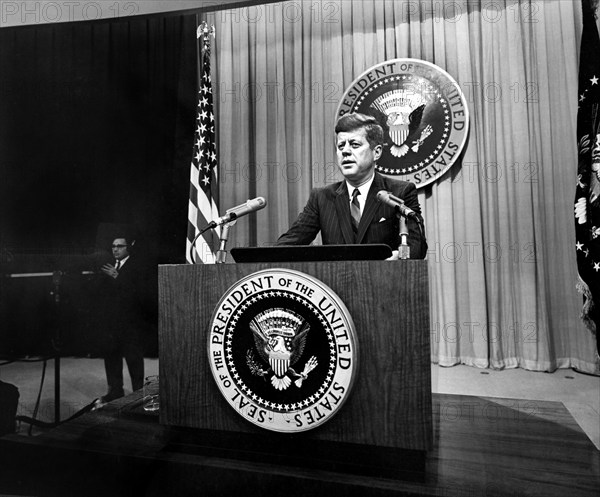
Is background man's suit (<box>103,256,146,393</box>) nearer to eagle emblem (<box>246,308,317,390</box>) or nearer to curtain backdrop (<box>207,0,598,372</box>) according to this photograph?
curtain backdrop (<box>207,0,598,372</box>)

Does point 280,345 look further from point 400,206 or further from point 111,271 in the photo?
point 111,271

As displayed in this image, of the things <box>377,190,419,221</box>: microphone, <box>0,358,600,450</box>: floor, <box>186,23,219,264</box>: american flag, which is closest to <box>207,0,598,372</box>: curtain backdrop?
<box>0,358,600,450</box>: floor

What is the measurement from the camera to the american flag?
2.57 meters

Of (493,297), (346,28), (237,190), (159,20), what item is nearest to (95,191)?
(237,190)

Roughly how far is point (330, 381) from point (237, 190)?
2.02 m

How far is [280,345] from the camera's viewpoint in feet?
3.46

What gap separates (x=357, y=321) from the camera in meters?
1.02

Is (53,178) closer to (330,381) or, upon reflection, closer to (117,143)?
(117,143)

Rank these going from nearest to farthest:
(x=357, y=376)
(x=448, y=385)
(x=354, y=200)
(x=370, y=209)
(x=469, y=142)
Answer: (x=357, y=376)
(x=370, y=209)
(x=354, y=200)
(x=448, y=385)
(x=469, y=142)

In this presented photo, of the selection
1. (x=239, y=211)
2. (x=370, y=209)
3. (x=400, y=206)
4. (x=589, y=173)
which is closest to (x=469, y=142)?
(x=589, y=173)

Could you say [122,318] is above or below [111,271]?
below

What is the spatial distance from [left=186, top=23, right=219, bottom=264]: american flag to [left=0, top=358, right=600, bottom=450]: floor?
90 cm

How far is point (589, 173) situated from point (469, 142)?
692 millimetres

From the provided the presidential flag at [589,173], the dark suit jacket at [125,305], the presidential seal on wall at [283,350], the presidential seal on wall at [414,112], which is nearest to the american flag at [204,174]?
the dark suit jacket at [125,305]
